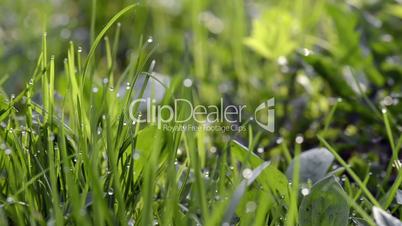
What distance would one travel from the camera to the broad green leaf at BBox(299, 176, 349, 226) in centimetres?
93

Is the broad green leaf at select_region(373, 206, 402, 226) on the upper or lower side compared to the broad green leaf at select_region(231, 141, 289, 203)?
upper

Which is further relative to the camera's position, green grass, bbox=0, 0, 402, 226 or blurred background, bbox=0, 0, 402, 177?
blurred background, bbox=0, 0, 402, 177

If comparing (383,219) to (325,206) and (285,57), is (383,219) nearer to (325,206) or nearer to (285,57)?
(325,206)

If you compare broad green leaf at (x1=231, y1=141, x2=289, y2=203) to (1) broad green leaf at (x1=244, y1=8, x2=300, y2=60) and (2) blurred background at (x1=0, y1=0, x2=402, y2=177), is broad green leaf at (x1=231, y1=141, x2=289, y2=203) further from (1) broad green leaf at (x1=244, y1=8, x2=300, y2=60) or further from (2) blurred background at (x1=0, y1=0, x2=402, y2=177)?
(1) broad green leaf at (x1=244, y1=8, x2=300, y2=60)

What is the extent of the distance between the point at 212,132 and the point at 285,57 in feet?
1.48

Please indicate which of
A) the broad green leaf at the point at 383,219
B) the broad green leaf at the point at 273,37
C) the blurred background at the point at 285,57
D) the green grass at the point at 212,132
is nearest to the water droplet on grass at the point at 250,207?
the green grass at the point at 212,132

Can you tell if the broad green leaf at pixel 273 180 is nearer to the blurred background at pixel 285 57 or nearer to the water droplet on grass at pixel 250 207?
the water droplet on grass at pixel 250 207

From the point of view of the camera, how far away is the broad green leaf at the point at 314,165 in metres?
1.12

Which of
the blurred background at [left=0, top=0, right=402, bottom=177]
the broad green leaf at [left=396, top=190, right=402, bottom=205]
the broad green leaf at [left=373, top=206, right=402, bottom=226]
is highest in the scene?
the broad green leaf at [left=373, top=206, right=402, bottom=226]

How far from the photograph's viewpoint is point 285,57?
6.00 ft

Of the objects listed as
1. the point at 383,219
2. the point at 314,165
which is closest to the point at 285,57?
the point at 314,165

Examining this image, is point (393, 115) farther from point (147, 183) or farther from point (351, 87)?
point (147, 183)

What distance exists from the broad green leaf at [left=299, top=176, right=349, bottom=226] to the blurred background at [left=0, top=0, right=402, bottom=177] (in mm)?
402

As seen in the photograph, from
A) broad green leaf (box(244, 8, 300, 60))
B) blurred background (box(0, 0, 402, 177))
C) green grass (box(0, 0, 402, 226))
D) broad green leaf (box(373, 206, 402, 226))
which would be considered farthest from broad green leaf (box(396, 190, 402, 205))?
broad green leaf (box(244, 8, 300, 60))
